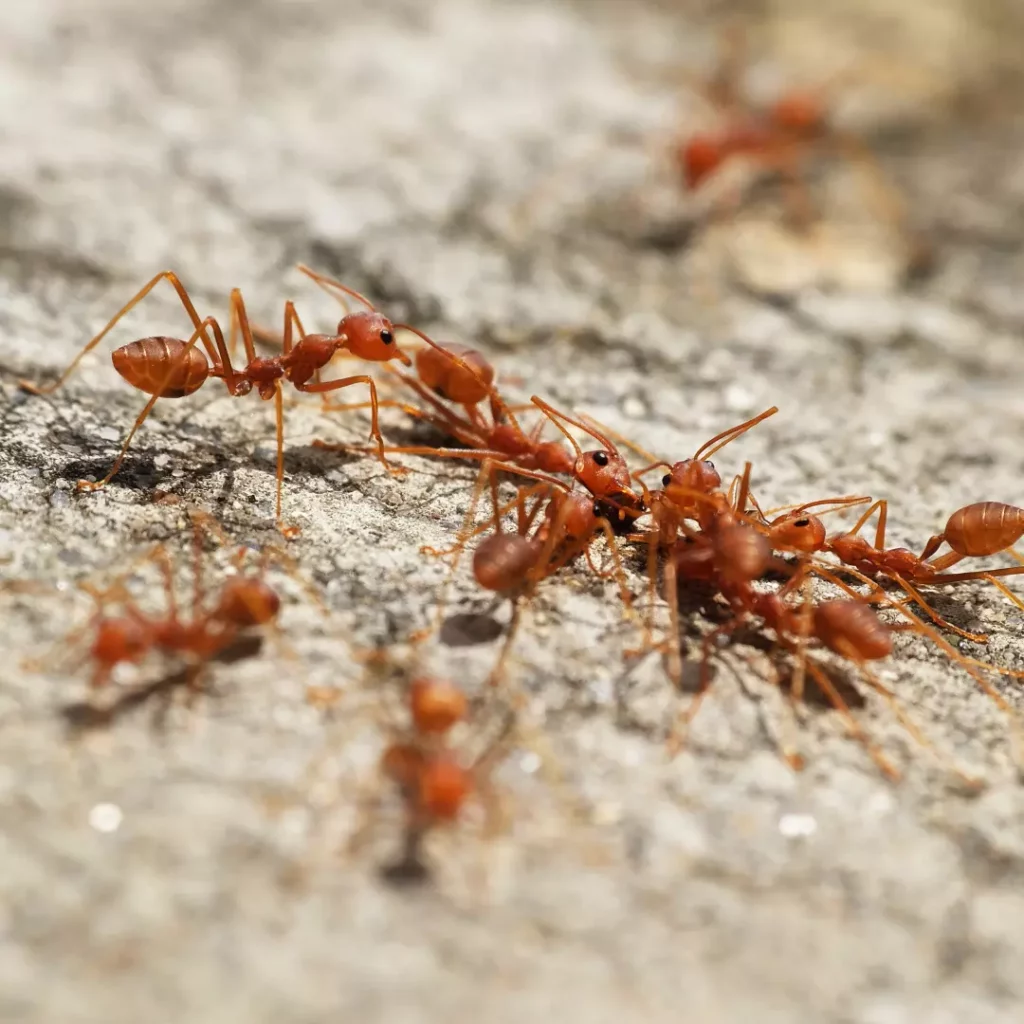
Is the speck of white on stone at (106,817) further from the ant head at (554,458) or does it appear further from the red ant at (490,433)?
the ant head at (554,458)

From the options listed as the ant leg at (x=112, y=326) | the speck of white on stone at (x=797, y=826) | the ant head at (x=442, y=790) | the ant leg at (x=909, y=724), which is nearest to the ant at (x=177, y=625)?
the ant head at (x=442, y=790)

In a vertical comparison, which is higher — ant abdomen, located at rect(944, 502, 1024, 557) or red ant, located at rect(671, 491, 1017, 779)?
ant abdomen, located at rect(944, 502, 1024, 557)

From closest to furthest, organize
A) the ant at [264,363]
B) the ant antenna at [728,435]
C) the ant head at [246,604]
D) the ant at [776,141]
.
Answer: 1. the ant head at [246,604]
2. the ant at [264,363]
3. the ant antenna at [728,435]
4. the ant at [776,141]

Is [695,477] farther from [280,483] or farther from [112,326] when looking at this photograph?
[112,326]

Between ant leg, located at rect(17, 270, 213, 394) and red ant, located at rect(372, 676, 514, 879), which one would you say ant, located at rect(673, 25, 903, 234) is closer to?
ant leg, located at rect(17, 270, 213, 394)

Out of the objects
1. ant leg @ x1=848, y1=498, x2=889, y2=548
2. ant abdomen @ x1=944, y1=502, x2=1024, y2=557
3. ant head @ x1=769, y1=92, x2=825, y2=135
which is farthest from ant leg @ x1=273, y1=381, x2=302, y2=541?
ant head @ x1=769, y1=92, x2=825, y2=135
